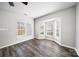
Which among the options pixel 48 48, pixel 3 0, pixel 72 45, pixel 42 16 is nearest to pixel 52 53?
pixel 48 48

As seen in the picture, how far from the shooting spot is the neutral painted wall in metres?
1.57

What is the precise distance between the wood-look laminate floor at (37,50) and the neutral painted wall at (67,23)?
7.0 inches

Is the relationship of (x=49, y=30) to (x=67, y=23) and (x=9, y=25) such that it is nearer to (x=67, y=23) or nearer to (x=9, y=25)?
(x=67, y=23)

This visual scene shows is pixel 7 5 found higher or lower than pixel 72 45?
higher

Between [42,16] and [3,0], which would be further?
[42,16]

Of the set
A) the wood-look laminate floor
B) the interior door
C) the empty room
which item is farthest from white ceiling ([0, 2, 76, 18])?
the wood-look laminate floor

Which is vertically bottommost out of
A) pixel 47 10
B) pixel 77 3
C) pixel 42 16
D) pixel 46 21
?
pixel 46 21

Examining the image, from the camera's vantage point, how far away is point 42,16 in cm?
167

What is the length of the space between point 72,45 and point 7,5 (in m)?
1.63

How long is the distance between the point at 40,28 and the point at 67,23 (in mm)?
603

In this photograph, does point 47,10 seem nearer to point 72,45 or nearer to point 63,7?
point 63,7

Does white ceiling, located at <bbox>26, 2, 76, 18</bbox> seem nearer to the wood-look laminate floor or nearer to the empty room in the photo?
the empty room

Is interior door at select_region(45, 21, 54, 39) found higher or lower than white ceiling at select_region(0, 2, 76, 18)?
lower

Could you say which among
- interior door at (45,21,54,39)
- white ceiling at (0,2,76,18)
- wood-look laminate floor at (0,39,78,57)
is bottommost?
wood-look laminate floor at (0,39,78,57)
